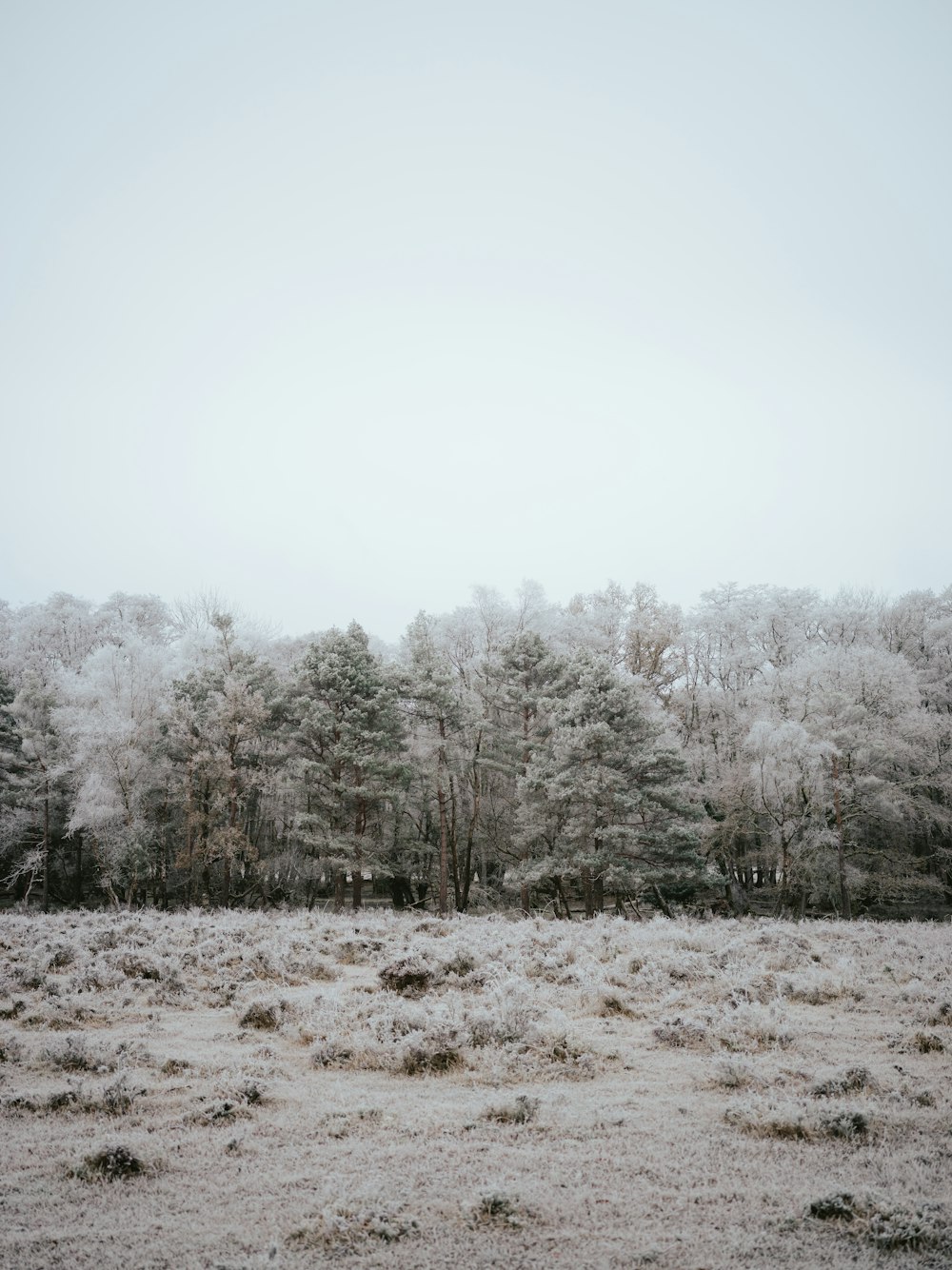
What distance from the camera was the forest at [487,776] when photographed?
3177cm

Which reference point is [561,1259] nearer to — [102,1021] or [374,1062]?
[374,1062]

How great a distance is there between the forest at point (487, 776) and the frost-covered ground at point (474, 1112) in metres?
17.0

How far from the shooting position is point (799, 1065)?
9.15 meters

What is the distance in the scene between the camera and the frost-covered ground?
5.46 metres

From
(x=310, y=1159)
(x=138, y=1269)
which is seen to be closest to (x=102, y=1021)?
(x=310, y=1159)

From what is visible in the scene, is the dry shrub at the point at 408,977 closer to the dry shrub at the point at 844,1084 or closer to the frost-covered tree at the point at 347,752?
the dry shrub at the point at 844,1084

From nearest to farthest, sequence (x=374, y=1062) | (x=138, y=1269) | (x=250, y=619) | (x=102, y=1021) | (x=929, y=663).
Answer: (x=138, y=1269), (x=374, y=1062), (x=102, y=1021), (x=929, y=663), (x=250, y=619)

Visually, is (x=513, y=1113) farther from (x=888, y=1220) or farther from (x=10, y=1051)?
(x=10, y=1051)

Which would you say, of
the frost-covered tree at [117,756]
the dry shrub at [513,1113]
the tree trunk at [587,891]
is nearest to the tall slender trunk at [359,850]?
the frost-covered tree at [117,756]

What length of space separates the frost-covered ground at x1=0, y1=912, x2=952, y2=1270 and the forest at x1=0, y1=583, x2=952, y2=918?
55.7 feet

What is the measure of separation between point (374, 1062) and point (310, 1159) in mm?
2787

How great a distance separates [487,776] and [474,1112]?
29769mm

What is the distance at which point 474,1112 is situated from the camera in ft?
25.5

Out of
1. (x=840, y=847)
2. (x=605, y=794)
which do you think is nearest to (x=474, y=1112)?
(x=605, y=794)
